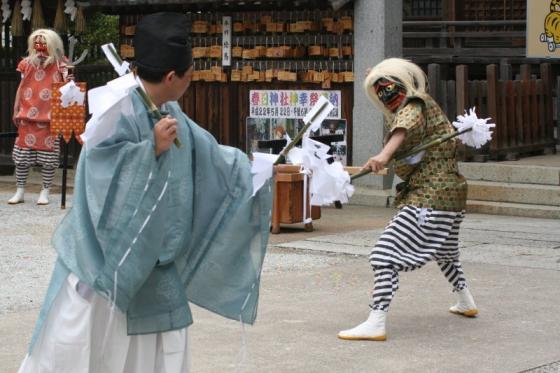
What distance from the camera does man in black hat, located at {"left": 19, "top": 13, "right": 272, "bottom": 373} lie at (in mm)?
3945

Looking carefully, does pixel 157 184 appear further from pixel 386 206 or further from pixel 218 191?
pixel 386 206

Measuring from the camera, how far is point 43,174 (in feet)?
41.5

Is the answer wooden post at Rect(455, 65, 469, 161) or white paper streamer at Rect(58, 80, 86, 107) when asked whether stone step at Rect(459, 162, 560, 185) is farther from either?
white paper streamer at Rect(58, 80, 86, 107)

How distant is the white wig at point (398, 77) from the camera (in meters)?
6.52

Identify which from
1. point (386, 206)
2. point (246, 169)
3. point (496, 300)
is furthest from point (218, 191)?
point (386, 206)

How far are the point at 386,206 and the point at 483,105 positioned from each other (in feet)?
5.40

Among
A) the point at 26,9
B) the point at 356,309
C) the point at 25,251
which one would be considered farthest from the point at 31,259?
the point at 26,9

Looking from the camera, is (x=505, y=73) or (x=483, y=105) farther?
(x=505, y=73)

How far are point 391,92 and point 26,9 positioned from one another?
10.7m

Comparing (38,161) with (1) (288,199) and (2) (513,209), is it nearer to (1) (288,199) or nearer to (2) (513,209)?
(1) (288,199)

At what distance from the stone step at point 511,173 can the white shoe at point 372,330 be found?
20.0 feet

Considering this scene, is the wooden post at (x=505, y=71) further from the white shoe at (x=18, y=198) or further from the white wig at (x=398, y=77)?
the white wig at (x=398, y=77)

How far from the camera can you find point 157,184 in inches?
157

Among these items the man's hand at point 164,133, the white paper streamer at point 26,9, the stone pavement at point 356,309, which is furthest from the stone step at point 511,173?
the man's hand at point 164,133
